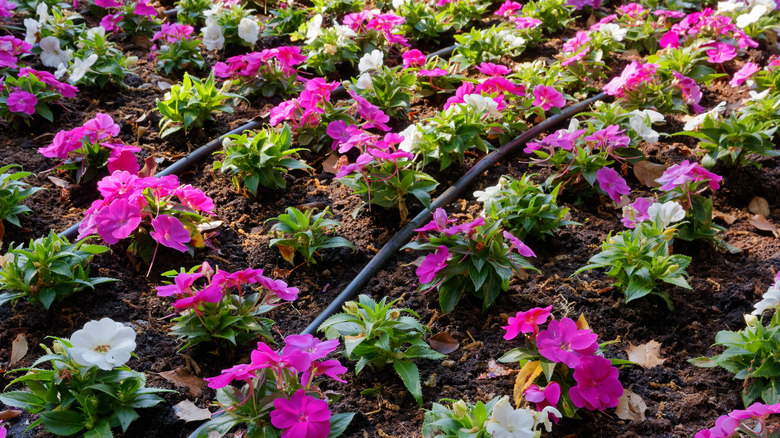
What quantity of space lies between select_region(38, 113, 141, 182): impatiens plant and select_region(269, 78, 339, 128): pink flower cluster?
2.35 feet

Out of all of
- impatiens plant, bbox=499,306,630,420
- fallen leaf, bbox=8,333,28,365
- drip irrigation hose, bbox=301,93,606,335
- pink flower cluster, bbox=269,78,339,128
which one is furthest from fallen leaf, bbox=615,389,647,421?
fallen leaf, bbox=8,333,28,365

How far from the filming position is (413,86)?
3.76 m

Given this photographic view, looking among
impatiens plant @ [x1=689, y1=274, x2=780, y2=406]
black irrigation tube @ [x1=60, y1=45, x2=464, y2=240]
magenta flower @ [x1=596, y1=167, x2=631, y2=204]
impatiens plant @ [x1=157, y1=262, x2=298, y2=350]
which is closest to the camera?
impatiens plant @ [x1=689, y1=274, x2=780, y2=406]

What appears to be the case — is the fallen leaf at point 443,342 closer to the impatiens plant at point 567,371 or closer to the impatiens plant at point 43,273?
the impatiens plant at point 567,371

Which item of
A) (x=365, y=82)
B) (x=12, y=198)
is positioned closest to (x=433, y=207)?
(x=365, y=82)

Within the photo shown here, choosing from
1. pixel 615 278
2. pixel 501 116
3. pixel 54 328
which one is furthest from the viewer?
pixel 501 116

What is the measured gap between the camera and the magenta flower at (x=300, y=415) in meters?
1.73

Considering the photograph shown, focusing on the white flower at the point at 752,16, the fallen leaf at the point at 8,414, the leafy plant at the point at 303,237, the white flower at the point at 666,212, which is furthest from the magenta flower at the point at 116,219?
the white flower at the point at 752,16

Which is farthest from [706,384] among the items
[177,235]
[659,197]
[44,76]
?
[44,76]

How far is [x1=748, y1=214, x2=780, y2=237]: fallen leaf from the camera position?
2824mm

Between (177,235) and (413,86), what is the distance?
1890mm

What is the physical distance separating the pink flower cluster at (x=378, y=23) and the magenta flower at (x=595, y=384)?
2.60 meters

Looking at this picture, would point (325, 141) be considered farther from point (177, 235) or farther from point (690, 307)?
point (690, 307)

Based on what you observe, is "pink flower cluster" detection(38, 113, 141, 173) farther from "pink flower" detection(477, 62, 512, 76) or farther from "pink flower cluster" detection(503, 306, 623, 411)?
"pink flower cluster" detection(503, 306, 623, 411)
